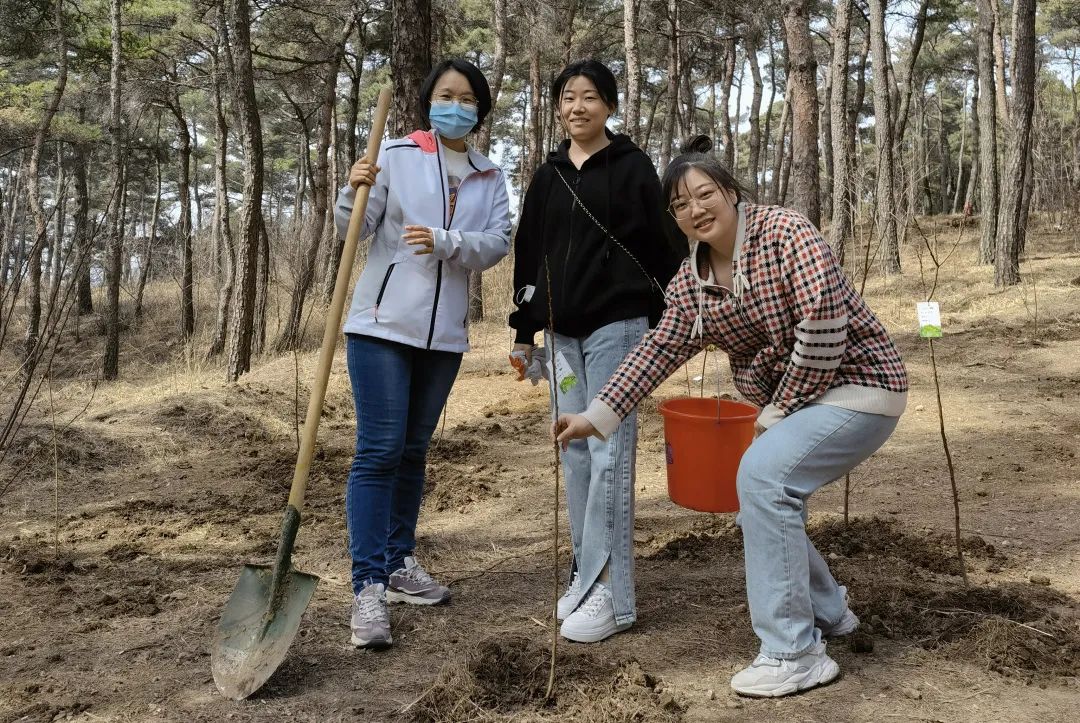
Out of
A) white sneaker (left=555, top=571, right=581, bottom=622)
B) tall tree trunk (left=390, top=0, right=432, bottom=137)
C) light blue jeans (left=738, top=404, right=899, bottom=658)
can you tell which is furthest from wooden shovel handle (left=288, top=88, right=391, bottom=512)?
tall tree trunk (left=390, top=0, right=432, bottom=137)

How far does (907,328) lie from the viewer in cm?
935

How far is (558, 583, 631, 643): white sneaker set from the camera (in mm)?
2590

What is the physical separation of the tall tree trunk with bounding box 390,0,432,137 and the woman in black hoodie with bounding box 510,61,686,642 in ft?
8.97

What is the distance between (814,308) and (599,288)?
725 millimetres

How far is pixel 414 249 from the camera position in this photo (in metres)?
2.62

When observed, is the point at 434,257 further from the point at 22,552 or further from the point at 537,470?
the point at 537,470

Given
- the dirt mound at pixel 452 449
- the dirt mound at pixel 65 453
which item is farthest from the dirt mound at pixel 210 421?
the dirt mound at pixel 452 449

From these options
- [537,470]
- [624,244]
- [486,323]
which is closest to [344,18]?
[486,323]

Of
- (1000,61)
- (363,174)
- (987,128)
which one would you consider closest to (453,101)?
(363,174)

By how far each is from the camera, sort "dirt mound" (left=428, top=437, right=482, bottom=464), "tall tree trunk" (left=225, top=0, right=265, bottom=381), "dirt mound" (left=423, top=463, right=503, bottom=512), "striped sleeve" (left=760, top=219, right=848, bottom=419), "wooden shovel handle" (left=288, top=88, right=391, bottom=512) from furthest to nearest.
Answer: "tall tree trunk" (left=225, top=0, right=265, bottom=381) < "dirt mound" (left=428, top=437, right=482, bottom=464) < "dirt mound" (left=423, top=463, right=503, bottom=512) < "wooden shovel handle" (left=288, top=88, right=391, bottom=512) < "striped sleeve" (left=760, top=219, right=848, bottom=419)

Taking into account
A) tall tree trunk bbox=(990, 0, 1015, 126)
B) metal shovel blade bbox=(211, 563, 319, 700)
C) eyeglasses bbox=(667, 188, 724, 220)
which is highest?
tall tree trunk bbox=(990, 0, 1015, 126)

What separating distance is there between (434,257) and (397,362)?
35 centimetres

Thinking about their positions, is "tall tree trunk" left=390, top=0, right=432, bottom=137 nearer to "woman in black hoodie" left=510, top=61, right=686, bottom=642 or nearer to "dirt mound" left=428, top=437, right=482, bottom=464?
"dirt mound" left=428, top=437, right=482, bottom=464

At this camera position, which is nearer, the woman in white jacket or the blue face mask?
the woman in white jacket
